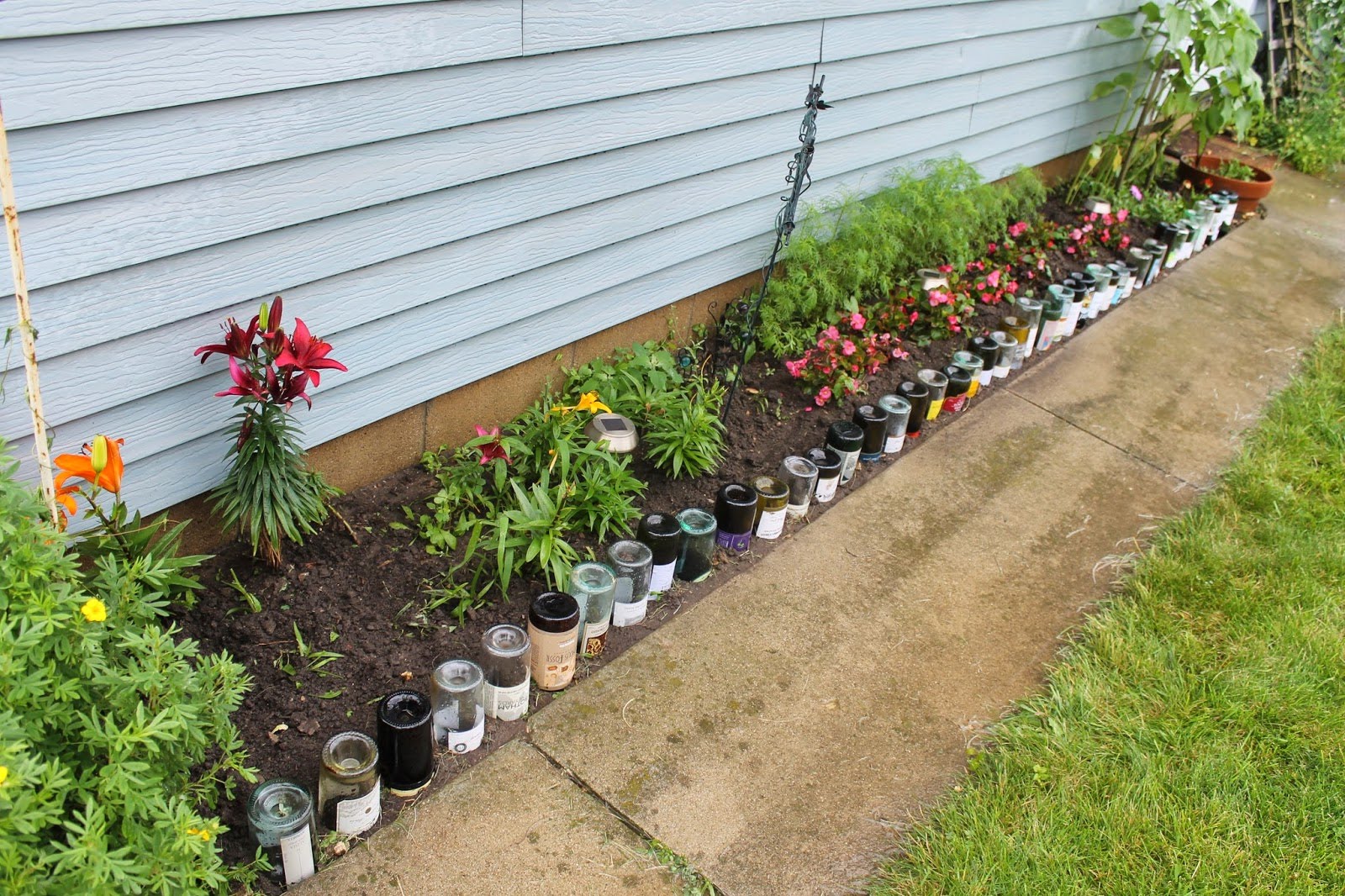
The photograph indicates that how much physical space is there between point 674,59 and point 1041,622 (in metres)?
2.04

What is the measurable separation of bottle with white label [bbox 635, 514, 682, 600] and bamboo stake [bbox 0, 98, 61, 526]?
1417 mm

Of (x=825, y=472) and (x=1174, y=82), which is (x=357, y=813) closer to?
(x=825, y=472)

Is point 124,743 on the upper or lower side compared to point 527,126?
lower

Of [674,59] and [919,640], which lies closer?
[919,640]

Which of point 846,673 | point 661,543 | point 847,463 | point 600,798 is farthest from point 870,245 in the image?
point 600,798

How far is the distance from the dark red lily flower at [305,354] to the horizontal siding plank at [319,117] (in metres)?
0.39

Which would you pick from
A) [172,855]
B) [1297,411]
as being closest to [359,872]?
[172,855]

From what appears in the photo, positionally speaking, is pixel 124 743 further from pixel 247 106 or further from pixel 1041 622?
pixel 1041 622

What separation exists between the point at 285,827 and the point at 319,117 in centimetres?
154

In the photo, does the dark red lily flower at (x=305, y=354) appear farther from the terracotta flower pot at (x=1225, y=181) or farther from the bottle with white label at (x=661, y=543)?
the terracotta flower pot at (x=1225, y=181)

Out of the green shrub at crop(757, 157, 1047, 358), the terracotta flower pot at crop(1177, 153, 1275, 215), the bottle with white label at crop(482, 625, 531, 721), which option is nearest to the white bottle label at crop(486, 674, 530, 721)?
the bottle with white label at crop(482, 625, 531, 721)

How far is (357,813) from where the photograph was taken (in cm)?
219

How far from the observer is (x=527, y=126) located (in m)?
2.95

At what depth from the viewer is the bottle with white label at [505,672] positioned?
2.46 m
